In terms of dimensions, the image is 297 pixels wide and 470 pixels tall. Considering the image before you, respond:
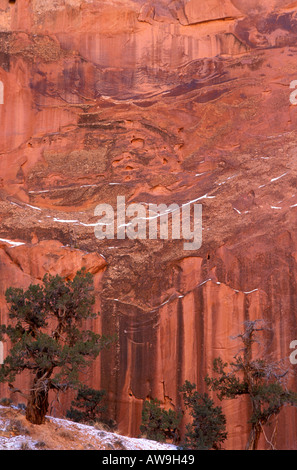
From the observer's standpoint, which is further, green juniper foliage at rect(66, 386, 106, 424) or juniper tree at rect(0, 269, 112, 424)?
green juniper foliage at rect(66, 386, 106, 424)

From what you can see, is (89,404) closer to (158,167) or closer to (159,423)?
(159,423)

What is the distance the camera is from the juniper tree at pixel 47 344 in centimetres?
1360

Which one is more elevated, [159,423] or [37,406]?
[37,406]

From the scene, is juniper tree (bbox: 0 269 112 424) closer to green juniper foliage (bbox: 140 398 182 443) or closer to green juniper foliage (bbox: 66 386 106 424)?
green juniper foliage (bbox: 140 398 182 443)

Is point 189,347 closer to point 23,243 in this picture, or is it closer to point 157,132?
point 23,243

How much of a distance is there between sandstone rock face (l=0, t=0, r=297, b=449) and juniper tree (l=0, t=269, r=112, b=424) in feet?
21.1

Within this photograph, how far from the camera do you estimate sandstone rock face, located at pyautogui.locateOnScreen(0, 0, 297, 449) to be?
20.8 meters

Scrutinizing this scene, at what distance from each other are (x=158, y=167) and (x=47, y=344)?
11.6 m

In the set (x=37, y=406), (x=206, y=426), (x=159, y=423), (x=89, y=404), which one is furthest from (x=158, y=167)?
(x=37, y=406)

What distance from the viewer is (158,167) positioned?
23641 millimetres

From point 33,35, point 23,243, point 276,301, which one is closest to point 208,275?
point 276,301

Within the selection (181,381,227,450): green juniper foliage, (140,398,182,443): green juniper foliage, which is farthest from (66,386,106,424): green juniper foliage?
(181,381,227,450): green juniper foliage

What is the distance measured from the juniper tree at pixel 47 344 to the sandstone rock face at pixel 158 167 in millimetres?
6425

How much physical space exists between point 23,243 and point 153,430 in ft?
28.1
